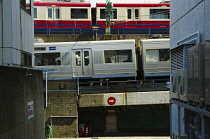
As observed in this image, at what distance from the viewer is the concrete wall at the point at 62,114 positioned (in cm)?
1469

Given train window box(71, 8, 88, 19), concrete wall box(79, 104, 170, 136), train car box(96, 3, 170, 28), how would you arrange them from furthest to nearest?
train car box(96, 3, 170, 28) < train window box(71, 8, 88, 19) < concrete wall box(79, 104, 170, 136)

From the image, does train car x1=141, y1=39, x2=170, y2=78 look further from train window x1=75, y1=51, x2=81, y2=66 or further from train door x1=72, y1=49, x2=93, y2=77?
train window x1=75, y1=51, x2=81, y2=66

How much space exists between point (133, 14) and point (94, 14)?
3424 millimetres

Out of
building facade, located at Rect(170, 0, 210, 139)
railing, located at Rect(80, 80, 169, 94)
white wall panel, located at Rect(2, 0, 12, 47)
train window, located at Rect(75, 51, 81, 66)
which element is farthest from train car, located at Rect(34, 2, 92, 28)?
white wall panel, located at Rect(2, 0, 12, 47)

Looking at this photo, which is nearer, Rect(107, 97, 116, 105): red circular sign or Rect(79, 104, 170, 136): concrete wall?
Rect(107, 97, 116, 105): red circular sign

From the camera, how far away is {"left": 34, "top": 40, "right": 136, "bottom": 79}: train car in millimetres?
15680

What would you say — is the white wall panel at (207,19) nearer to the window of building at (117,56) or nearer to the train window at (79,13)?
the window of building at (117,56)

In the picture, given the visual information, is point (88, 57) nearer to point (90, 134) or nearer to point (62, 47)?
point (62, 47)

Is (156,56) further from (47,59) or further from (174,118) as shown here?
(174,118)

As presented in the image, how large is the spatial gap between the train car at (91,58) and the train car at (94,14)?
548 centimetres

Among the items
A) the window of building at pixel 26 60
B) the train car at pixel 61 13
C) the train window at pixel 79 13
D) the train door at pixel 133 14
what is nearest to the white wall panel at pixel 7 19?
the window of building at pixel 26 60

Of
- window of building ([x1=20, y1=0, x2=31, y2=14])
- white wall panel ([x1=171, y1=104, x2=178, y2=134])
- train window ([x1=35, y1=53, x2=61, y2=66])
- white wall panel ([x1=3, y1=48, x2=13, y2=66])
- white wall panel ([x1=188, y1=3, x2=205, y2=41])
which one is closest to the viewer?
white wall panel ([x1=188, y1=3, x2=205, y2=41])

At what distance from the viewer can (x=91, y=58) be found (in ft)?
51.4

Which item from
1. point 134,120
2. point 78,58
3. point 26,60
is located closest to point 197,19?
point 26,60
